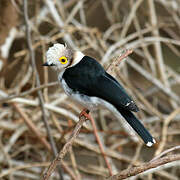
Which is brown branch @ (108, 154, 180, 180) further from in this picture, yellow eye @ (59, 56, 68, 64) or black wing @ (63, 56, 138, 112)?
yellow eye @ (59, 56, 68, 64)

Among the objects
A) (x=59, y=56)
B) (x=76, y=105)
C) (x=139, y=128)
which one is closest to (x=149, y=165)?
(x=139, y=128)

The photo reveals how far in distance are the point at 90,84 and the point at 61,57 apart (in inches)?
6.6

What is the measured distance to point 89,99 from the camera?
134 cm

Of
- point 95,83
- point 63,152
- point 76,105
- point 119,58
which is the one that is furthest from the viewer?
point 76,105

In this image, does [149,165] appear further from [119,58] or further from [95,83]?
[119,58]

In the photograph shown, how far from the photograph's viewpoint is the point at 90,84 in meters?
1.32

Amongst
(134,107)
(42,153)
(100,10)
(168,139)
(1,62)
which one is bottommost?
(168,139)

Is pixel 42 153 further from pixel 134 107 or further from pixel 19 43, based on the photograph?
pixel 134 107

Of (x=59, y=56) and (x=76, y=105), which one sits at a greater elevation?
(x=59, y=56)

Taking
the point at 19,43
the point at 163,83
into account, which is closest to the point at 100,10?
the point at 19,43

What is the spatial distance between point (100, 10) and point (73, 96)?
235 centimetres

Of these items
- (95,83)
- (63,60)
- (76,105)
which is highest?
(63,60)

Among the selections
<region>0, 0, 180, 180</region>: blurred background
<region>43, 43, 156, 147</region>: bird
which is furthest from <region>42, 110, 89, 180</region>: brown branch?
<region>0, 0, 180, 180</region>: blurred background

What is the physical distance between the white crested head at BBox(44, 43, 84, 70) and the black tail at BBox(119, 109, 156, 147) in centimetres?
30
